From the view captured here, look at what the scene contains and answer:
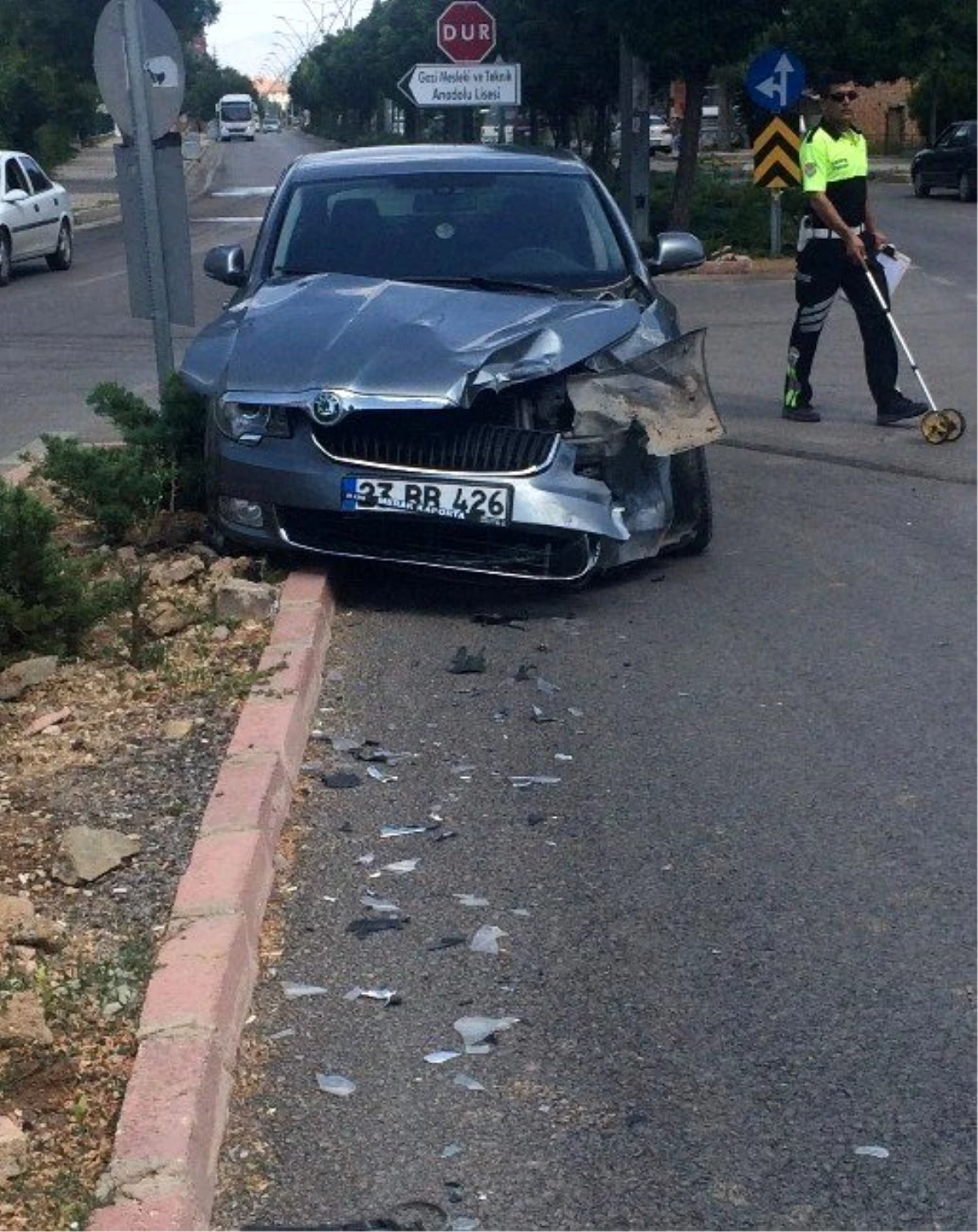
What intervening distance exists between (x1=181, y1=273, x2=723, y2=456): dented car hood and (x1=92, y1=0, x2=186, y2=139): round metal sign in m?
1.68

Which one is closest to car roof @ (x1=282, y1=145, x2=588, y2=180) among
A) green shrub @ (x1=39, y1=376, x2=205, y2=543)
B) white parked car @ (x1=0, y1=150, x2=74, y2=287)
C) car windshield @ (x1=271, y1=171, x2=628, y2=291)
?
car windshield @ (x1=271, y1=171, x2=628, y2=291)

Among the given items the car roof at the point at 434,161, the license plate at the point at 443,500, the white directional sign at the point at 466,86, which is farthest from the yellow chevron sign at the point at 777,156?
the license plate at the point at 443,500

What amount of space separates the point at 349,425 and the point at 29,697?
178 centimetres

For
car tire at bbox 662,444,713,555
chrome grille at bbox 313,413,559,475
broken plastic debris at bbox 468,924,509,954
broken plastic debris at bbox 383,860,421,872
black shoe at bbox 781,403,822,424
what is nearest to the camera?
broken plastic debris at bbox 468,924,509,954

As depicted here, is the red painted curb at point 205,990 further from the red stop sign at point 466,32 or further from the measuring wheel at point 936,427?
the red stop sign at point 466,32

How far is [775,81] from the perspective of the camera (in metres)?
23.7

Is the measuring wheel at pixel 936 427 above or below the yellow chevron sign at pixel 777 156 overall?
below

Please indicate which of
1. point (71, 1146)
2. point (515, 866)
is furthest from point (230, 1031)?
point (515, 866)

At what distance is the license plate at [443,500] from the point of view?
7551 mm

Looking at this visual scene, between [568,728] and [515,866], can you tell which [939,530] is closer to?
[568,728]

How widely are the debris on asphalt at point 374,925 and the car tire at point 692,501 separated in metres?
3.79

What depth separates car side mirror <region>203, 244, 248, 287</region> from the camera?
9.38 metres

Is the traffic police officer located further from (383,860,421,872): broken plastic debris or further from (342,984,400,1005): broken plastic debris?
(342,984,400,1005): broken plastic debris

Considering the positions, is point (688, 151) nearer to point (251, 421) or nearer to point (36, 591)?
point (251, 421)
